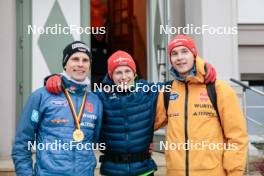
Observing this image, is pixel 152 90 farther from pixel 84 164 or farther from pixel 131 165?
pixel 84 164

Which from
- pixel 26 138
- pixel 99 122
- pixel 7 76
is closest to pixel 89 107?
pixel 99 122

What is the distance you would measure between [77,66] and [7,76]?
10.2 feet

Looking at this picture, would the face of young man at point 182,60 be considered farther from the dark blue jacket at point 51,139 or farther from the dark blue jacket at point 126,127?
the dark blue jacket at point 51,139

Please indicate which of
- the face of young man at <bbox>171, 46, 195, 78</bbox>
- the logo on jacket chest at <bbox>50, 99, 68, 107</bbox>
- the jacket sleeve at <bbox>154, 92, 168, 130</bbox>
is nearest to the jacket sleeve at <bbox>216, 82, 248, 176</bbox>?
the face of young man at <bbox>171, 46, 195, 78</bbox>

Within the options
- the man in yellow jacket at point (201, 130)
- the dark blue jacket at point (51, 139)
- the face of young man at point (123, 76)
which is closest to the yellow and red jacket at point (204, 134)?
the man in yellow jacket at point (201, 130)

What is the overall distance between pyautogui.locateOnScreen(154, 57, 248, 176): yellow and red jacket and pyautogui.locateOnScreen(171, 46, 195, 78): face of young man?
62 mm

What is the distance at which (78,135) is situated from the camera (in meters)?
3.26

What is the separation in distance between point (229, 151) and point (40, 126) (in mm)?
1405

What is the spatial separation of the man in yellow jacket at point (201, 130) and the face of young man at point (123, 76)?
38 cm

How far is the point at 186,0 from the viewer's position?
22.2 feet

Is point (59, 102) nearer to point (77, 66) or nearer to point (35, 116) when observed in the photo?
point (35, 116)

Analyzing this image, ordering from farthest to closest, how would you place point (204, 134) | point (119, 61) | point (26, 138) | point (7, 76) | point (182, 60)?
point (7, 76) → point (119, 61) → point (182, 60) → point (204, 134) → point (26, 138)

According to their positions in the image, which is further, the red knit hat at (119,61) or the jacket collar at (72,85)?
the red knit hat at (119,61)

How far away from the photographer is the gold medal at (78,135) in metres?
3.25
